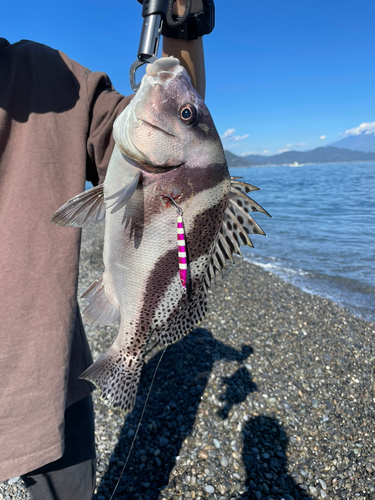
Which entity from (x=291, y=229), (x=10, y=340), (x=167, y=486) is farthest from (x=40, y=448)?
(x=291, y=229)

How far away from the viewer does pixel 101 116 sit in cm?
190

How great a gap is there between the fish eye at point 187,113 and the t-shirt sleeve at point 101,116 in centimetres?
46

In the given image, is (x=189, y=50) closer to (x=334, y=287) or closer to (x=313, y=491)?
(x=313, y=491)

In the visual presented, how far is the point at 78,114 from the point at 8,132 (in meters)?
0.36

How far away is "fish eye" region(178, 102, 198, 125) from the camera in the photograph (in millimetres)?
1600

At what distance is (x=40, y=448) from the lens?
176 cm

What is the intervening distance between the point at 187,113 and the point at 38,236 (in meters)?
0.96

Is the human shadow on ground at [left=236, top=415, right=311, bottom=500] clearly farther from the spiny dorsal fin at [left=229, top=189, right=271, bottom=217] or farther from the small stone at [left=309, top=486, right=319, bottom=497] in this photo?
the spiny dorsal fin at [left=229, top=189, right=271, bottom=217]

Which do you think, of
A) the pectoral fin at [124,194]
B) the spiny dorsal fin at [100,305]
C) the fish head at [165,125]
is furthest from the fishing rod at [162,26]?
the spiny dorsal fin at [100,305]

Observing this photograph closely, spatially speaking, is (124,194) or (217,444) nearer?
(124,194)

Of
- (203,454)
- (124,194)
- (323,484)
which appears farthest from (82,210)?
(323,484)

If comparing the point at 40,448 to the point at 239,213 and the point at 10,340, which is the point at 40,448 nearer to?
the point at 10,340

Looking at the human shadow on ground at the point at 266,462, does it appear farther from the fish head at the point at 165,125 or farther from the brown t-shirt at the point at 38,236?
the fish head at the point at 165,125

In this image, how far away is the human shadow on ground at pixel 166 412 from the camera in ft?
12.0
